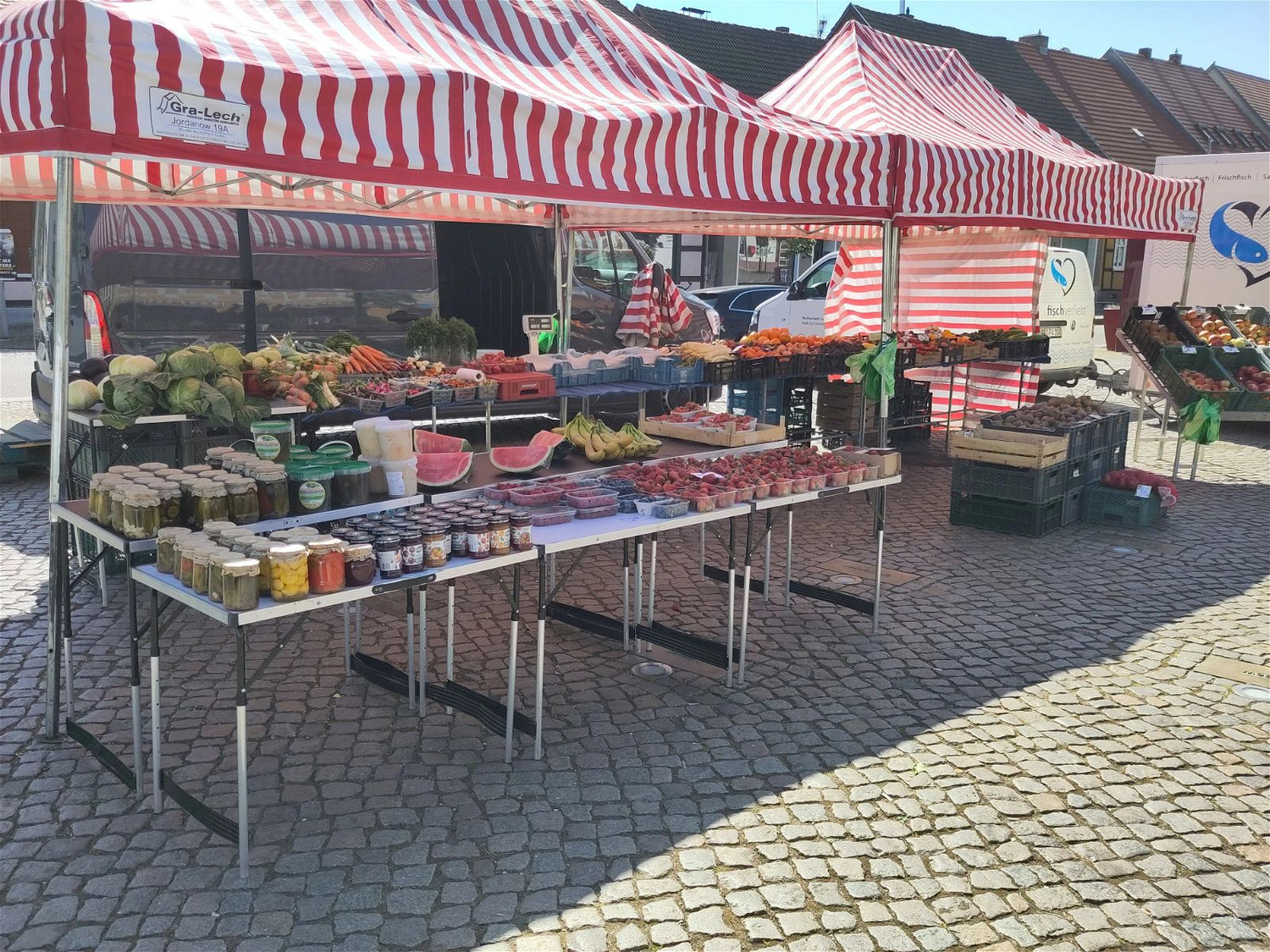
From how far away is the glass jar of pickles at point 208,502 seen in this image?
3.90 m

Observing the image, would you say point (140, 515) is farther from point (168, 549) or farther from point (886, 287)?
point (886, 287)

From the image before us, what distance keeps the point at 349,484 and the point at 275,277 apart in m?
4.43

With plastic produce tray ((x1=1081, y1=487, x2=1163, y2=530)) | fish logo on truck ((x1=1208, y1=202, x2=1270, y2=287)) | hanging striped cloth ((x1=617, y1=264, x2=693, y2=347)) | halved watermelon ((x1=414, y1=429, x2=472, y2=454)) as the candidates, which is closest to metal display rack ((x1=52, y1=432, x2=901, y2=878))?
halved watermelon ((x1=414, y1=429, x2=472, y2=454))

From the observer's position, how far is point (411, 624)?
14.6 feet

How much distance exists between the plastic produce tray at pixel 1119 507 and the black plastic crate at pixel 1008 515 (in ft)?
1.14

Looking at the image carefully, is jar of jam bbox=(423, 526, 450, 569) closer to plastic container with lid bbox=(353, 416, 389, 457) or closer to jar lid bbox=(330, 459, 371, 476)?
jar lid bbox=(330, 459, 371, 476)

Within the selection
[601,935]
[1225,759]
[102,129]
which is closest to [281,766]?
[601,935]

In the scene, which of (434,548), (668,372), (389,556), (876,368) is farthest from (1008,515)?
(389,556)

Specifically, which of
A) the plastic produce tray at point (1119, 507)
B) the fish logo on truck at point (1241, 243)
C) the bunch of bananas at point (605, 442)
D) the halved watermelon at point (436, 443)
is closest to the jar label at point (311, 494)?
the halved watermelon at point (436, 443)

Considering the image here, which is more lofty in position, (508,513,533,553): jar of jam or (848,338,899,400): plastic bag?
(848,338,899,400): plastic bag

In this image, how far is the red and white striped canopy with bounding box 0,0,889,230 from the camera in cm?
372

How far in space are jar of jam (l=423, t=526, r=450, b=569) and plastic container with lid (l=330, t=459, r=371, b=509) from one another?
0.76 metres

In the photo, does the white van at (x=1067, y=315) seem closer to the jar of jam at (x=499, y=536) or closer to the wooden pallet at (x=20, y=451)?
the wooden pallet at (x=20, y=451)

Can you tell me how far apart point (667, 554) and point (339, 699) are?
3.00 m
